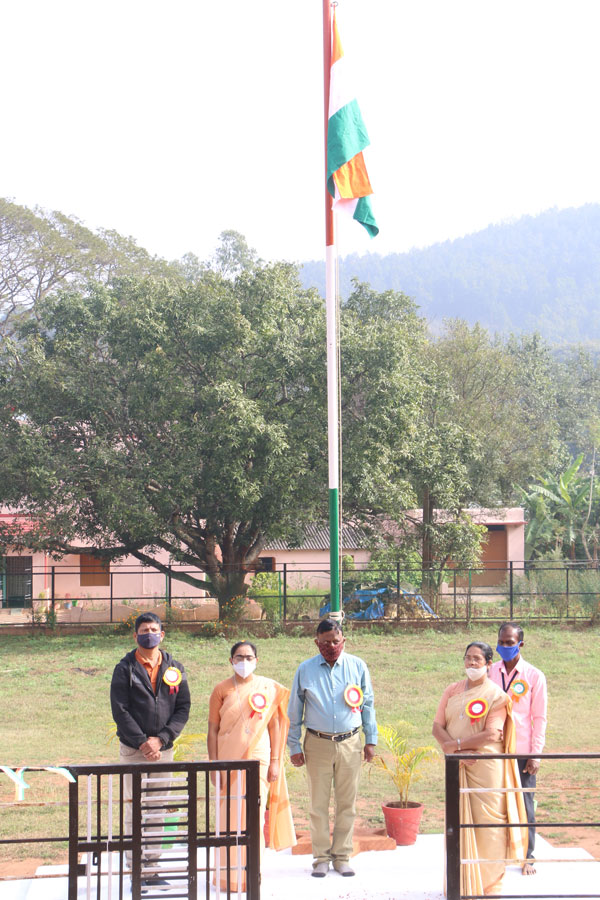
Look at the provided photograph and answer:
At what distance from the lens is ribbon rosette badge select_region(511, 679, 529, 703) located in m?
7.02

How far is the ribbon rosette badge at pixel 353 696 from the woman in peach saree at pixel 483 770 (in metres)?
0.56

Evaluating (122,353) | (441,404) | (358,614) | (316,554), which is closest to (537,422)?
(316,554)

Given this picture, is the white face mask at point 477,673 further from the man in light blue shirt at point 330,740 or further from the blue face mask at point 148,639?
the blue face mask at point 148,639

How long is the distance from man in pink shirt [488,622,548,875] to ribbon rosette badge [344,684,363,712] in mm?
1126

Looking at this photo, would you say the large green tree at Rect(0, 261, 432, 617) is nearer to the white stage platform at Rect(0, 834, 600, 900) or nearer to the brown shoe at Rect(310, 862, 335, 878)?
the white stage platform at Rect(0, 834, 600, 900)

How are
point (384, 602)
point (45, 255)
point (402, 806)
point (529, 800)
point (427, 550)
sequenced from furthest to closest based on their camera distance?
1. point (45, 255)
2. point (427, 550)
3. point (384, 602)
4. point (402, 806)
5. point (529, 800)

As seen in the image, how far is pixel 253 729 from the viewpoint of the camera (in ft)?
21.6

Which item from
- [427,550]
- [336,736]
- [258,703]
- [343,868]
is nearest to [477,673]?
[336,736]

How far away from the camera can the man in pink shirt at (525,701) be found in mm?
6949

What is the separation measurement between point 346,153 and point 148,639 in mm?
4934

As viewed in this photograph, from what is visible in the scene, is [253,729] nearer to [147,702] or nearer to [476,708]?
[147,702]

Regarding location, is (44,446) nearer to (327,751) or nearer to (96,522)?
(96,522)

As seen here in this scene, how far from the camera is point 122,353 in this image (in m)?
22.1

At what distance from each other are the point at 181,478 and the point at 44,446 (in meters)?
3.18
